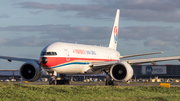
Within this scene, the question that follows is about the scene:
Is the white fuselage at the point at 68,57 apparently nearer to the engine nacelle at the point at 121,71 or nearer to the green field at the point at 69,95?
the engine nacelle at the point at 121,71

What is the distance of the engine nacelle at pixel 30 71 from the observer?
33.7 m

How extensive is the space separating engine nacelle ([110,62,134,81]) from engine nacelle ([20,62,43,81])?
7887mm

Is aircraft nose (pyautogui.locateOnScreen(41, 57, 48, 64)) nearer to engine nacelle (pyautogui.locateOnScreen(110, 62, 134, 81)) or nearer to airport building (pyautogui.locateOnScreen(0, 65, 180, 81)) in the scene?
engine nacelle (pyautogui.locateOnScreen(110, 62, 134, 81))

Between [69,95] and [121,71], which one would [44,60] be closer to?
[121,71]

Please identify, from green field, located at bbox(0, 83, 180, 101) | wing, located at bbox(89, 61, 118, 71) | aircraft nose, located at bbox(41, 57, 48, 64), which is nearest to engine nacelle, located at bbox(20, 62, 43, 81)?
aircraft nose, located at bbox(41, 57, 48, 64)

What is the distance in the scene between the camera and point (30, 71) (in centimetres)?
3419

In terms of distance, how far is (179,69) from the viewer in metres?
109

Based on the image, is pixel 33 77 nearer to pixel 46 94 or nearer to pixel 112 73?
pixel 112 73

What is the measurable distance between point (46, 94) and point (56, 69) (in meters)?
9.29

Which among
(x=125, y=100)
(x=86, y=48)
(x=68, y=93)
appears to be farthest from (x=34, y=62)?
(x=125, y=100)

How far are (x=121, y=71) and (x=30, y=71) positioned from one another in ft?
32.6

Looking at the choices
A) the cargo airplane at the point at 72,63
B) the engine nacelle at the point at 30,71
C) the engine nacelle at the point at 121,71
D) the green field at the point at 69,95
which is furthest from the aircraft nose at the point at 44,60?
the engine nacelle at the point at 121,71

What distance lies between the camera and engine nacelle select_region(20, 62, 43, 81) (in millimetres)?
33656

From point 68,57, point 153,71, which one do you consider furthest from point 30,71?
point 153,71
